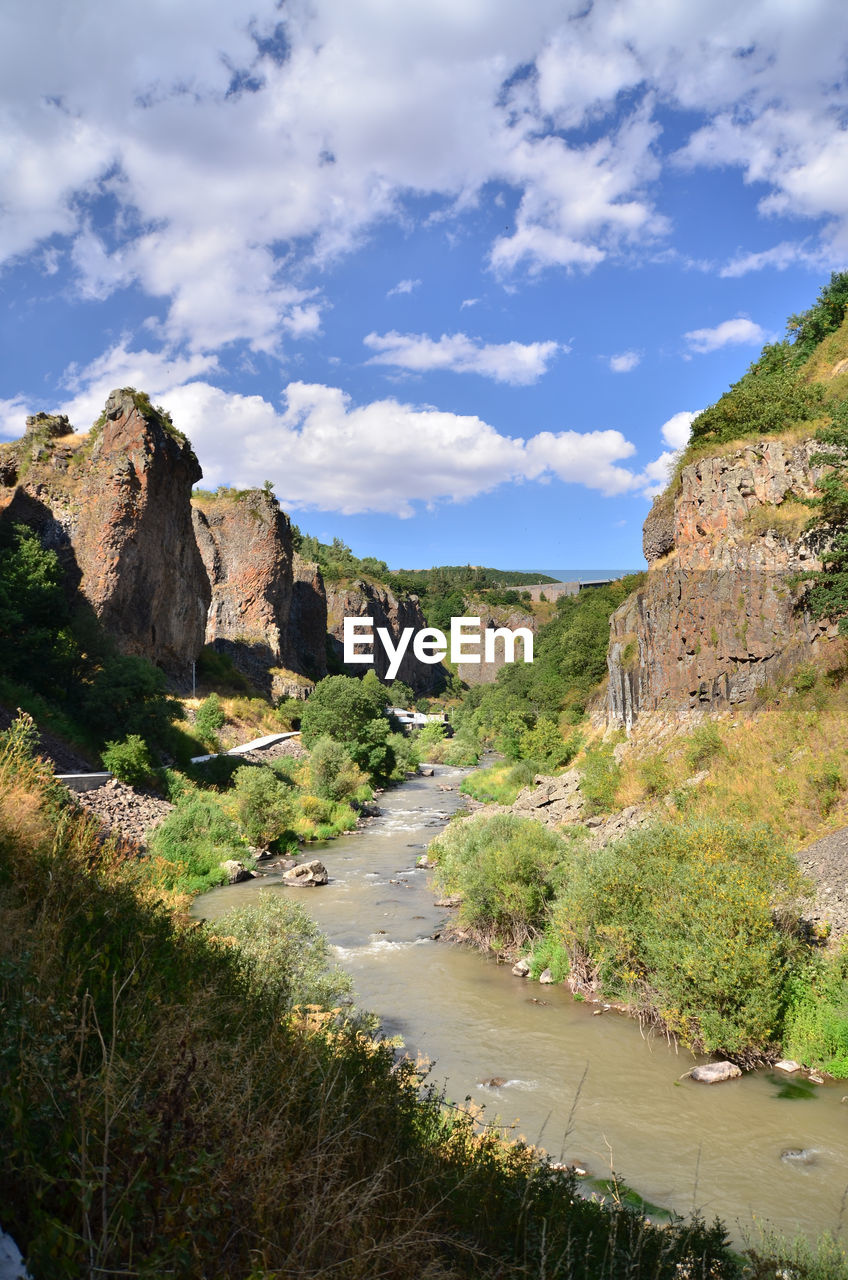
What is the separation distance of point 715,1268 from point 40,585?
34.8 meters

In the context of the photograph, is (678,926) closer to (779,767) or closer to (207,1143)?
(779,767)

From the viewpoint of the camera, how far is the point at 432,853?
85.3ft

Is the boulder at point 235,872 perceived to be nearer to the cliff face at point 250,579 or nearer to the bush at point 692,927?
the bush at point 692,927

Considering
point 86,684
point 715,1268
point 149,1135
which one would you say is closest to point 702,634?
point 715,1268

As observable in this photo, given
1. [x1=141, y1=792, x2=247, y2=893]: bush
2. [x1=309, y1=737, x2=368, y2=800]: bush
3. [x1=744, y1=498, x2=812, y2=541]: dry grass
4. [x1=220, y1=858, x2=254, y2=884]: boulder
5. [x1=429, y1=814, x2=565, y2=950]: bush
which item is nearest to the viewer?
[x1=429, y1=814, x2=565, y2=950]: bush

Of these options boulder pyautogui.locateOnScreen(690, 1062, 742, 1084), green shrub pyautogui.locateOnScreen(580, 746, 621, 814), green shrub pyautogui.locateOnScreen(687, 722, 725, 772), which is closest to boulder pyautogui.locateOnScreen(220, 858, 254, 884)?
green shrub pyautogui.locateOnScreen(580, 746, 621, 814)

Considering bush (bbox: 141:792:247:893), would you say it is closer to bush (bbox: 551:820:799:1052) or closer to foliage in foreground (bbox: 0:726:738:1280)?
bush (bbox: 551:820:799:1052)

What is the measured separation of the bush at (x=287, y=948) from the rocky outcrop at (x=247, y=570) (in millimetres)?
55116

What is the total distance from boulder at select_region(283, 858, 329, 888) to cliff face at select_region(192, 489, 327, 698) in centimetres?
4111

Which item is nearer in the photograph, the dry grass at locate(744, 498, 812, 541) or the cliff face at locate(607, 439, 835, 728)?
the cliff face at locate(607, 439, 835, 728)

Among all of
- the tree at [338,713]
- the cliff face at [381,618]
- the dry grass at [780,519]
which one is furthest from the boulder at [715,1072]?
the cliff face at [381,618]

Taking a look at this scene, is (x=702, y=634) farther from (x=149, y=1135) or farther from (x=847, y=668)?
(x=149, y=1135)

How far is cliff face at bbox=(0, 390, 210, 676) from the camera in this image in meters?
41.7

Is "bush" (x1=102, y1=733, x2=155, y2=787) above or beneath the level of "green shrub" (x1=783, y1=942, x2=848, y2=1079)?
above
